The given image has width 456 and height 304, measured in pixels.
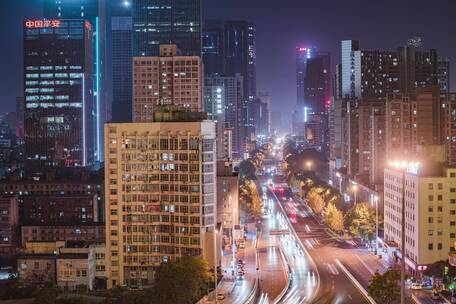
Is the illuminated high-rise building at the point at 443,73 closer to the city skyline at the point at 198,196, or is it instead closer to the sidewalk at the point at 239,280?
the city skyline at the point at 198,196

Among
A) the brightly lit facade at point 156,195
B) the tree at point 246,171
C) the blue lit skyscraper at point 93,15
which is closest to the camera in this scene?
the brightly lit facade at point 156,195

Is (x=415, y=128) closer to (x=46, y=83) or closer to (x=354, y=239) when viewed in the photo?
(x=354, y=239)

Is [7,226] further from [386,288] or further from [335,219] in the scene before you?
[386,288]

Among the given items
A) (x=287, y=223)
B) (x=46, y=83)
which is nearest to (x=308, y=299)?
(x=287, y=223)

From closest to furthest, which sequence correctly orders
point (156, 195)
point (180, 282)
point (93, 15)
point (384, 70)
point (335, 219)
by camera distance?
point (180, 282)
point (156, 195)
point (335, 219)
point (384, 70)
point (93, 15)

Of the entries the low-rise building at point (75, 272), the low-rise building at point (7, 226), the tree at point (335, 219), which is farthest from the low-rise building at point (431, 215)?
the low-rise building at point (7, 226)

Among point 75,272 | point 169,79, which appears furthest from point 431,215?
point 169,79
